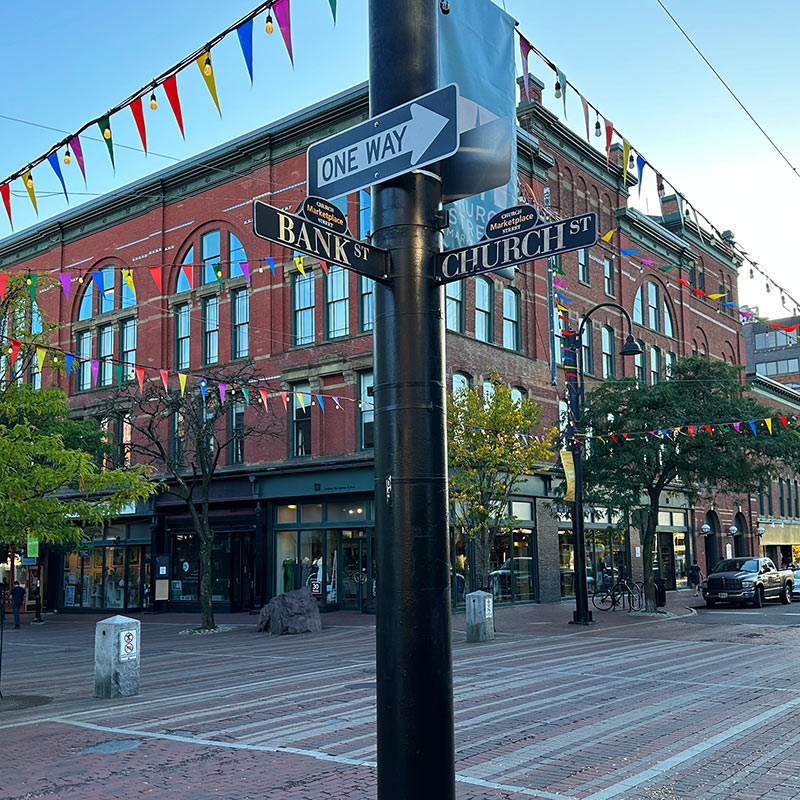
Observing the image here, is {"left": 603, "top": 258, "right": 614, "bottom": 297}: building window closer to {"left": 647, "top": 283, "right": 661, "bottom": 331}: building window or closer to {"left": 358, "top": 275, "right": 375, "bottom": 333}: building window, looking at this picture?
{"left": 647, "top": 283, "right": 661, "bottom": 331}: building window

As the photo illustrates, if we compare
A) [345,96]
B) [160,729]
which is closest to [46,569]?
[345,96]

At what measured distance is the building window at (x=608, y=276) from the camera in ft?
124

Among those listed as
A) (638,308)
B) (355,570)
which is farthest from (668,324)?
(355,570)

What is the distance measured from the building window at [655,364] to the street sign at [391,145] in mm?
37925

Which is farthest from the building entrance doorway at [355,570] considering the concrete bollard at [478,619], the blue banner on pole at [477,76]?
the blue banner on pole at [477,76]

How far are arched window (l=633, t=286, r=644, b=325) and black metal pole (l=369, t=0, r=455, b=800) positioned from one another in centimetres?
3706

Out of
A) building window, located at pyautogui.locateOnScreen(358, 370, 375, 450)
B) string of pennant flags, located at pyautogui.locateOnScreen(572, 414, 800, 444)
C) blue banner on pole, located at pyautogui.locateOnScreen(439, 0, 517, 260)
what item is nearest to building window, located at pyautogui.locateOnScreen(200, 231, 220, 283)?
building window, located at pyautogui.locateOnScreen(358, 370, 375, 450)

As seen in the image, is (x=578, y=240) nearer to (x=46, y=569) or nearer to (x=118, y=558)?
(x=118, y=558)

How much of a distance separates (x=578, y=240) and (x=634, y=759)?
585cm

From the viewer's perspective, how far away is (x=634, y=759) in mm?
8016

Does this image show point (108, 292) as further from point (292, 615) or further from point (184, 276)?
point (292, 615)

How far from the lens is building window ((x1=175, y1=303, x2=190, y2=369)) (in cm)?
3347

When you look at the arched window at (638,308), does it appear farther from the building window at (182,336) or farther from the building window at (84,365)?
the building window at (84,365)

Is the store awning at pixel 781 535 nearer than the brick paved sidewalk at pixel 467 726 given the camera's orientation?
No
